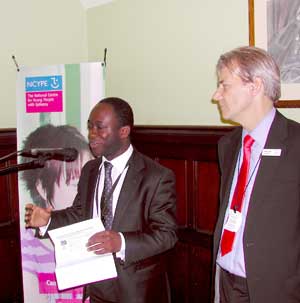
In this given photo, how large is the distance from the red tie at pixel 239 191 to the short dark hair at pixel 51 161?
163 cm

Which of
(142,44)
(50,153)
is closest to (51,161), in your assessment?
(142,44)

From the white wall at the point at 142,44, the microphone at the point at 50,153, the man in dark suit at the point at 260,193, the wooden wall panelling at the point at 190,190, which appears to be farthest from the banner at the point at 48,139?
the man in dark suit at the point at 260,193

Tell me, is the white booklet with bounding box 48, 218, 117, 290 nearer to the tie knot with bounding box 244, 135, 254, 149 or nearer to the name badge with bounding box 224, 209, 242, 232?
the name badge with bounding box 224, 209, 242, 232

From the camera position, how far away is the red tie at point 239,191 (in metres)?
1.79

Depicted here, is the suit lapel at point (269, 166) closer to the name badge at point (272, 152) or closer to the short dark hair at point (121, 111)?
the name badge at point (272, 152)

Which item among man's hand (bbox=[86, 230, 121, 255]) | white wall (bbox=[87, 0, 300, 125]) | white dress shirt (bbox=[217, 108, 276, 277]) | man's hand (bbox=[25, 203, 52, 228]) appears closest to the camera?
white dress shirt (bbox=[217, 108, 276, 277])

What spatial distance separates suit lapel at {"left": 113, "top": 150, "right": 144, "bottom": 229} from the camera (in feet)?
7.11

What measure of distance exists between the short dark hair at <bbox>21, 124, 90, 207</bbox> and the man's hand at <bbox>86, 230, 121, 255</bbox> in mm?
1273

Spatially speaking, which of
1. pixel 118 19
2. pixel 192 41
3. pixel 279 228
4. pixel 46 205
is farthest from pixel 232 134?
pixel 118 19

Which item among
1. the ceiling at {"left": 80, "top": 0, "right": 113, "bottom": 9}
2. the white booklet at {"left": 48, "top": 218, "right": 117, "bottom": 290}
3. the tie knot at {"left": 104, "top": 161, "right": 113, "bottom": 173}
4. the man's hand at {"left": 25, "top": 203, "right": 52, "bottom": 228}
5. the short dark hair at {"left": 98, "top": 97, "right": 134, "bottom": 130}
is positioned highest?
the ceiling at {"left": 80, "top": 0, "right": 113, "bottom": 9}

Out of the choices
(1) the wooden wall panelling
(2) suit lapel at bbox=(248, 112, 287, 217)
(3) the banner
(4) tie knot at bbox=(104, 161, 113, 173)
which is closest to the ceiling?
(3) the banner

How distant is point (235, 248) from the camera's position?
1785 mm

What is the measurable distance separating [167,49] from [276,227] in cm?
196

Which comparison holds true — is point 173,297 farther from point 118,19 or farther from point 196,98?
point 118,19
